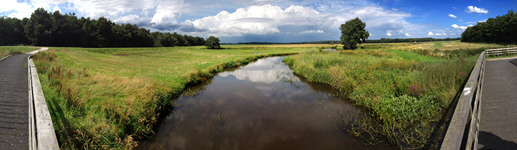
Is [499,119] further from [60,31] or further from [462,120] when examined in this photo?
[60,31]

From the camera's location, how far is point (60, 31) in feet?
172

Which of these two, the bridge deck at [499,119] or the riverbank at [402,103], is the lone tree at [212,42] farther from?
the bridge deck at [499,119]

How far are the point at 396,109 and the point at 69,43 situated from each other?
77600 mm

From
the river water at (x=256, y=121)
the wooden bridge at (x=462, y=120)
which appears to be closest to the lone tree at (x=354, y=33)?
the river water at (x=256, y=121)

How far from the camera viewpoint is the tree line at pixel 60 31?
48.5 m

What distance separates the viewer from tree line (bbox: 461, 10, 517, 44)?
4711 cm

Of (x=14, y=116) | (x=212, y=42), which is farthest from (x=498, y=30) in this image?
(x=14, y=116)

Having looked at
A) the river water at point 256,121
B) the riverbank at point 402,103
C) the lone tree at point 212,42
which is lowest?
the river water at point 256,121

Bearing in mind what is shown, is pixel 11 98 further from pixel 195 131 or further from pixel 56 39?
pixel 56 39

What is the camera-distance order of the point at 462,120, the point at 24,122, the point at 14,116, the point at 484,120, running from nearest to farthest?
1. the point at 462,120
2. the point at 484,120
3. the point at 24,122
4. the point at 14,116

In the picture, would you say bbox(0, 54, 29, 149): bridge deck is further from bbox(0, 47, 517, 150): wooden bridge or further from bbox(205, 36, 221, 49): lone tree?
bbox(205, 36, 221, 49): lone tree

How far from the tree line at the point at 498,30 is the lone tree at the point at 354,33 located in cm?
3303

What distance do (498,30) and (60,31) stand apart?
117 metres

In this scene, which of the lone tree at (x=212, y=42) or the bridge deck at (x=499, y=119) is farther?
the lone tree at (x=212, y=42)
